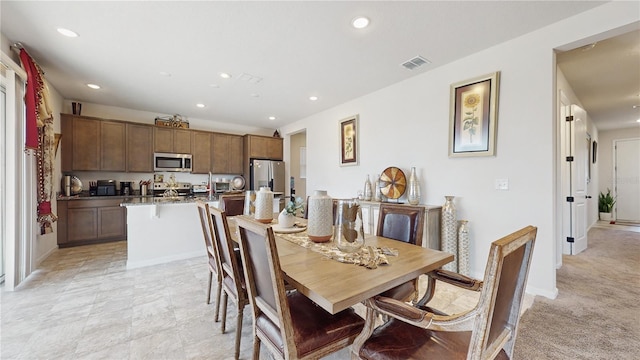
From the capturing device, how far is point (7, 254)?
102 inches

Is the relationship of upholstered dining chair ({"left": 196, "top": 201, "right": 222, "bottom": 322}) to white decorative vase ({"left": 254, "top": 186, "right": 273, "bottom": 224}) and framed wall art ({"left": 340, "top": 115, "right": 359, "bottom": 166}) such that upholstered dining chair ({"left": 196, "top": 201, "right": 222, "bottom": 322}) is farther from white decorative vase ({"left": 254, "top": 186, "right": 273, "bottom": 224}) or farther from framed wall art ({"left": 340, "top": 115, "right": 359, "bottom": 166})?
framed wall art ({"left": 340, "top": 115, "right": 359, "bottom": 166})

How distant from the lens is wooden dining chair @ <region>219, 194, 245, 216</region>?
3035mm

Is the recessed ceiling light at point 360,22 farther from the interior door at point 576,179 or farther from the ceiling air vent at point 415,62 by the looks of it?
the interior door at point 576,179

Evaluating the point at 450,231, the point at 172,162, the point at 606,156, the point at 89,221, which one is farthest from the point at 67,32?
the point at 606,156

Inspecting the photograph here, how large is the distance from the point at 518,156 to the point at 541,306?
1423 mm

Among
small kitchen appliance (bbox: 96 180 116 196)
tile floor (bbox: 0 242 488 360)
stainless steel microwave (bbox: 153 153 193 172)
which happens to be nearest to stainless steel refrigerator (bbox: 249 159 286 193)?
stainless steel microwave (bbox: 153 153 193 172)

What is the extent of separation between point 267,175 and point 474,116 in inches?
179

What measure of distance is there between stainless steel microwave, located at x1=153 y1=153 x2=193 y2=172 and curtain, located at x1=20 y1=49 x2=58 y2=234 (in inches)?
74.6

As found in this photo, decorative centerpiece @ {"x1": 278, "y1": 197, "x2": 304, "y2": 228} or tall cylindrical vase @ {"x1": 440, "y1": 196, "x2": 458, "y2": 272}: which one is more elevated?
decorative centerpiece @ {"x1": 278, "y1": 197, "x2": 304, "y2": 228}

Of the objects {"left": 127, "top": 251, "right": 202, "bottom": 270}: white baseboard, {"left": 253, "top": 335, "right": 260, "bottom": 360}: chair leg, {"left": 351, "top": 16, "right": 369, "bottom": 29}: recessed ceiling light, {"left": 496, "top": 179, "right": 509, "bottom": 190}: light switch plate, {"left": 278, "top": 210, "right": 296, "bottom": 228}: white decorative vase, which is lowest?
{"left": 127, "top": 251, "right": 202, "bottom": 270}: white baseboard

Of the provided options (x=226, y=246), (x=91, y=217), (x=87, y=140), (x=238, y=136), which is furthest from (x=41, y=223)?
(x=238, y=136)

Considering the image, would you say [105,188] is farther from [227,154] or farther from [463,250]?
[463,250]

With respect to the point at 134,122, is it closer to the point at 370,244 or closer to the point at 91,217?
the point at 91,217

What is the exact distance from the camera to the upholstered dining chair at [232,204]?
3035mm
